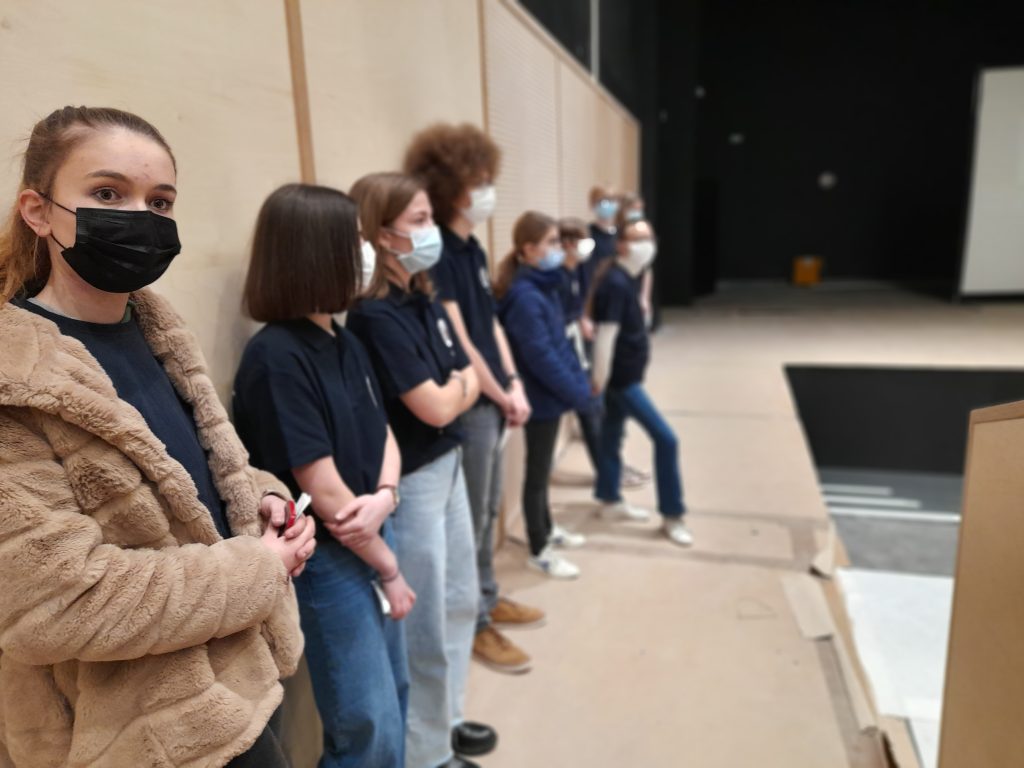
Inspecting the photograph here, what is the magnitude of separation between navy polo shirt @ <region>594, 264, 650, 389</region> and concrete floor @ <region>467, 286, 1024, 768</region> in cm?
83

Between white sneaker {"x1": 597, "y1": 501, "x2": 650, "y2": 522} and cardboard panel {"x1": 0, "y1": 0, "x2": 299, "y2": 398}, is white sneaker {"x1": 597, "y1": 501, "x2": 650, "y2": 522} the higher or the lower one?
the lower one

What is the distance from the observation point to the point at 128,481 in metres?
0.82

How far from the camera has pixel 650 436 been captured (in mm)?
3234

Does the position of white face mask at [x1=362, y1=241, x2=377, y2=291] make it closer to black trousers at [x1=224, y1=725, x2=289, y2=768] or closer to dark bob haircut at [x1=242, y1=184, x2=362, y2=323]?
→ dark bob haircut at [x1=242, y1=184, x2=362, y2=323]

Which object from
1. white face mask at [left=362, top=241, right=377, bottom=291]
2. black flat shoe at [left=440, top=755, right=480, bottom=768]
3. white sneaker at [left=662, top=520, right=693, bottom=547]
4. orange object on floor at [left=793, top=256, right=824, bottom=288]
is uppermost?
white face mask at [left=362, top=241, right=377, bottom=291]

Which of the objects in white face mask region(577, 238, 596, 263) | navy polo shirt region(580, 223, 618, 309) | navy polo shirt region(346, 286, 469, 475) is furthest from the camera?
navy polo shirt region(580, 223, 618, 309)

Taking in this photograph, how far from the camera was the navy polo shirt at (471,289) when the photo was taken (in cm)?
213

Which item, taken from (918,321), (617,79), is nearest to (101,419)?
(617,79)

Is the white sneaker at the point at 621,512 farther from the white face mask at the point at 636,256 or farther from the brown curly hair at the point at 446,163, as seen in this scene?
the brown curly hair at the point at 446,163

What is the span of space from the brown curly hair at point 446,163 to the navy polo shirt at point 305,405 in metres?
0.85

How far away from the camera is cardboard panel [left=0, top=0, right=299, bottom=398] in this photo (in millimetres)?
1016

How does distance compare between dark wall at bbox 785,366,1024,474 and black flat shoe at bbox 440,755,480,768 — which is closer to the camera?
black flat shoe at bbox 440,755,480,768

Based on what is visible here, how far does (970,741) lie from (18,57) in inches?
79.2

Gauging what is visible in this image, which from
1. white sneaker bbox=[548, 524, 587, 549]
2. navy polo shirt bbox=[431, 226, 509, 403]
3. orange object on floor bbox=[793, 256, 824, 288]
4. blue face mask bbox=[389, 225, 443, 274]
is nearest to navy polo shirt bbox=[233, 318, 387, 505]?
blue face mask bbox=[389, 225, 443, 274]
